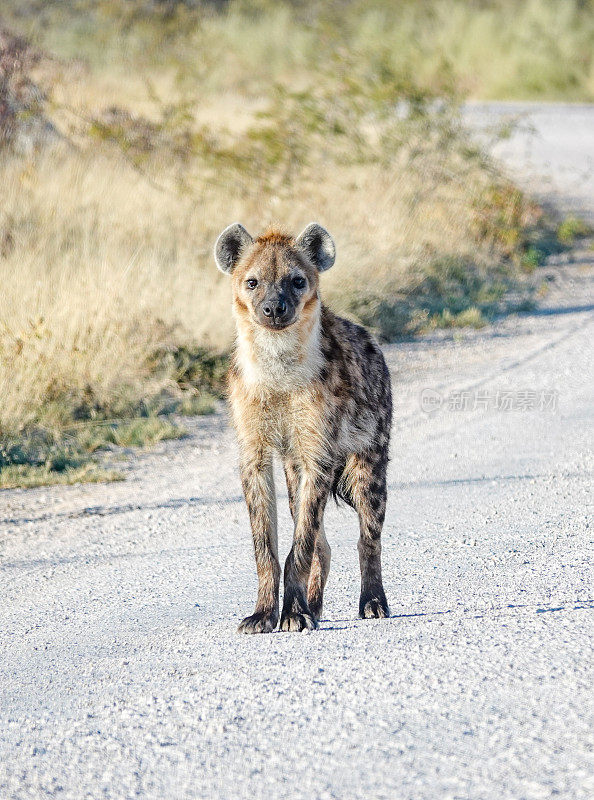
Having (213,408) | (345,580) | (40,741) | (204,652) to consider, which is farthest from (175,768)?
(213,408)

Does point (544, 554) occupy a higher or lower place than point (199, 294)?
lower

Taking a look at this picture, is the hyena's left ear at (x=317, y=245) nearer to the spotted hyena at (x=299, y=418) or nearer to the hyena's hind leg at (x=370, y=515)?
the spotted hyena at (x=299, y=418)

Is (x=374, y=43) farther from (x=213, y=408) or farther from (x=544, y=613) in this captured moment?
(x=544, y=613)

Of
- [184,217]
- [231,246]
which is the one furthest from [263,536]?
[184,217]

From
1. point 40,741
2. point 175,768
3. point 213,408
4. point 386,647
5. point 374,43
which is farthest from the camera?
point 374,43

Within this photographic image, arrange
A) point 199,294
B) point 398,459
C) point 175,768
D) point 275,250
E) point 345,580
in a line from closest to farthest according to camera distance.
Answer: point 175,768 < point 275,250 < point 345,580 < point 398,459 < point 199,294

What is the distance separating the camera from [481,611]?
14.3 ft

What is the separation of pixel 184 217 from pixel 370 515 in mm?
8056

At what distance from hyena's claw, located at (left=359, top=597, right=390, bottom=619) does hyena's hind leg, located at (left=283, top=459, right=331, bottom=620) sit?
0.19 metres

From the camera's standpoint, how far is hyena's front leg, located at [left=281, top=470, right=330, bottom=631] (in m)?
4.26

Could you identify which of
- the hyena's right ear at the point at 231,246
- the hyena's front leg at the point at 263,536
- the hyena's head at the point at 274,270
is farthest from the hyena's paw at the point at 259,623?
the hyena's right ear at the point at 231,246

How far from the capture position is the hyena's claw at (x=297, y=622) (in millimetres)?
4238

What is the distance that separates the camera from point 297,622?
13.9 ft

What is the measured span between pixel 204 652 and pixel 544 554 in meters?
1.62
